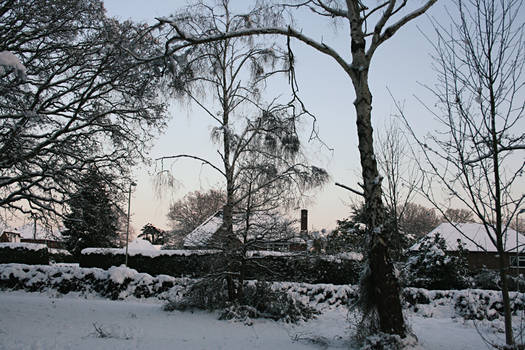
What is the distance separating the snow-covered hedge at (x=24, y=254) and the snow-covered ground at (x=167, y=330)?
9505 millimetres

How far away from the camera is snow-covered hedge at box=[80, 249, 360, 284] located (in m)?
10.0

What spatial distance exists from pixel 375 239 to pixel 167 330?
184 inches

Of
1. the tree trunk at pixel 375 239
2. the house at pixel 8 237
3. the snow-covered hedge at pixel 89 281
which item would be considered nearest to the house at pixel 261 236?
the snow-covered hedge at pixel 89 281

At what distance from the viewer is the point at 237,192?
12.0m

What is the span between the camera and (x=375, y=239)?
5.82 metres

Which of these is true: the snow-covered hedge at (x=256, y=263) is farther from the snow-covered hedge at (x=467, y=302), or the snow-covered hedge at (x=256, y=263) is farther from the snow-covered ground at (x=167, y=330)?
the snow-covered hedge at (x=467, y=302)

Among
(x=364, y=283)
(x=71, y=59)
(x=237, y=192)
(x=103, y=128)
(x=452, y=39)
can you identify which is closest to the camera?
(x=452, y=39)

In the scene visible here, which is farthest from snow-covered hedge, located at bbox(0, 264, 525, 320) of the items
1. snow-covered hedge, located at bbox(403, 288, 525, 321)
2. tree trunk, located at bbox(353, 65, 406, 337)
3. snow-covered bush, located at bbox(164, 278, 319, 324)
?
tree trunk, located at bbox(353, 65, 406, 337)

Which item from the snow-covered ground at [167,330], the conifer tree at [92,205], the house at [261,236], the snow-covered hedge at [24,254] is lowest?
the snow-covered ground at [167,330]

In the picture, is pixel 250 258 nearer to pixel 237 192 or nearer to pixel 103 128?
pixel 237 192

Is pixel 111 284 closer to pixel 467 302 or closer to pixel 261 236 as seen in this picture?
pixel 261 236

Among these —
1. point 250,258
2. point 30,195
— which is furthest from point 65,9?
point 250,258

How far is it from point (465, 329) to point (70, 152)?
32.2 ft

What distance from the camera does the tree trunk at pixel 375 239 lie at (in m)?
5.53
